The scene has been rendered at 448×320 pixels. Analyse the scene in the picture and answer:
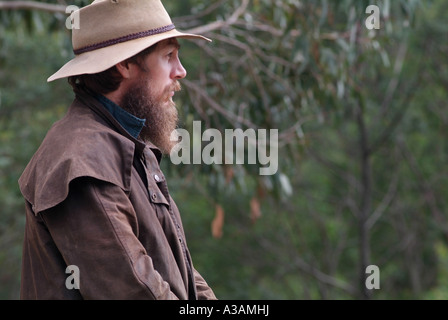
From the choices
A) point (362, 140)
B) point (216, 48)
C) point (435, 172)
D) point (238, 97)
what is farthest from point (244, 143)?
point (435, 172)

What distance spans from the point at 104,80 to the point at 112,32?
0.16 meters

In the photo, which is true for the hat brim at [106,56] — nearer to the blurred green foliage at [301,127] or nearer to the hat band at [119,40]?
the hat band at [119,40]

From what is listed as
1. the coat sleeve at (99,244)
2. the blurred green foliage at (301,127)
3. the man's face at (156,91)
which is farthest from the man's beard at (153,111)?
the blurred green foliage at (301,127)

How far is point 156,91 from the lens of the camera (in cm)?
240

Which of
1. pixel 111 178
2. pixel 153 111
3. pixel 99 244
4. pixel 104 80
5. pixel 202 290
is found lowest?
pixel 202 290

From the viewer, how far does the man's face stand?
7.76 ft

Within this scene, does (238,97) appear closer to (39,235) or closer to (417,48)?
(39,235)

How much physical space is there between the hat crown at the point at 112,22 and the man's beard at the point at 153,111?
0.18 m

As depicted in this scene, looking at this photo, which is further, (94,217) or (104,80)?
(104,80)

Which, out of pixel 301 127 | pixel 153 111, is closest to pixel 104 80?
pixel 153 111

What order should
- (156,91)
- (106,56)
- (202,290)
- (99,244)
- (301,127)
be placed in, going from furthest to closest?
1. (301,127)
2. (202,290)
3. (156,91)
4. (106,56)
5. (99,244)

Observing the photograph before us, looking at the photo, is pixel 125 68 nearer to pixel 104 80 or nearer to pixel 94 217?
pixel 104 80

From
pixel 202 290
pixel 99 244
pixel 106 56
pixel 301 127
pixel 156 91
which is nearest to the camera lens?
pixel 99 244

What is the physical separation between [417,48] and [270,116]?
6259mm
